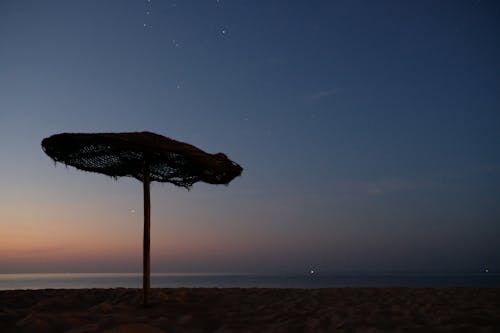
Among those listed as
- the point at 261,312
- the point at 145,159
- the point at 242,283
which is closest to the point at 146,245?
the point at 145,159

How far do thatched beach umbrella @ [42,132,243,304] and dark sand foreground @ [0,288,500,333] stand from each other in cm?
93

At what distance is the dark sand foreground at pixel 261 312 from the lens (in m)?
4.63

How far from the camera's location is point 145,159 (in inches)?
263

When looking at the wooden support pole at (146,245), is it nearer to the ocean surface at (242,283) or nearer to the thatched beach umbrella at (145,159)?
the thatched beach umbrella at (145,159)

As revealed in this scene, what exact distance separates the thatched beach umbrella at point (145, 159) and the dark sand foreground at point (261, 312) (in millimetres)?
935

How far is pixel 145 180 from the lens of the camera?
6801mm

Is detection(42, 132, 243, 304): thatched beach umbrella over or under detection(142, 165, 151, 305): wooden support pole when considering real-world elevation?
over

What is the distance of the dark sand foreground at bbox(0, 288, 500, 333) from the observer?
463 centimetres

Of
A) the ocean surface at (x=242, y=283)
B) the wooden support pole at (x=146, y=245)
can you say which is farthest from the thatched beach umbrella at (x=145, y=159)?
the ocean surface at (x=242, y=283)

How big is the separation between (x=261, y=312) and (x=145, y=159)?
10.1 feet

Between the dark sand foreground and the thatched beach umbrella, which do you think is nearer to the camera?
the dark sand foreground

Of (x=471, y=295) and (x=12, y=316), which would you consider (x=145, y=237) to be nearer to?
(x=12, y=316)

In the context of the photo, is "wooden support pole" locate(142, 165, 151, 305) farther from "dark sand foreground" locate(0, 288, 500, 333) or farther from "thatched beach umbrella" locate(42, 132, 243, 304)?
"dark sand foreground" locate(0, 288, 500, 333)

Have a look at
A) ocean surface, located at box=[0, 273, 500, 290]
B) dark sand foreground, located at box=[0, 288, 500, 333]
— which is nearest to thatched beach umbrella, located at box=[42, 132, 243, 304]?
dark sand foreground, located at box=[0, 288, 500, 333]
